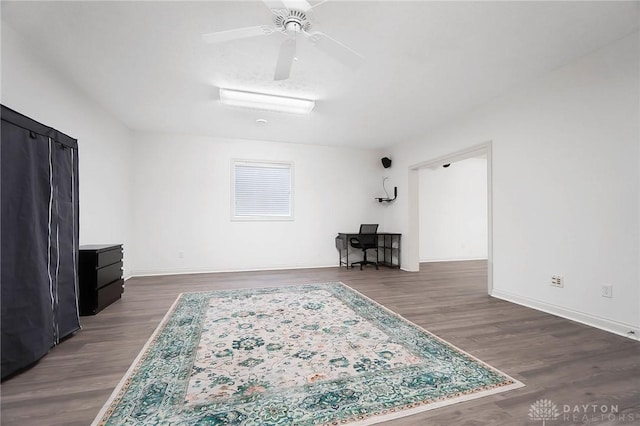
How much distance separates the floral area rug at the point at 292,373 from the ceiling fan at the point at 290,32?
91.0 inches

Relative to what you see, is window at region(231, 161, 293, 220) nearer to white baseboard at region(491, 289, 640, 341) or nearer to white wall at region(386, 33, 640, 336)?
white wall at region(386, 33, 640, 336)

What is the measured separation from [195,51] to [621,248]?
4.28 m

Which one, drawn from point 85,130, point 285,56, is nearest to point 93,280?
point 85,130

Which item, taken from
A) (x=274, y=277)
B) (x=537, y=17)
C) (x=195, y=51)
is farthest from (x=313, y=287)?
(x=537, y=17)

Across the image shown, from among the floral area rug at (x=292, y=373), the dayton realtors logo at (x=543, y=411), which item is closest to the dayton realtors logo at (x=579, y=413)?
the dayton realtors logo at (x=543, y=411)

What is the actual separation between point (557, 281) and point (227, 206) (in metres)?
5.19

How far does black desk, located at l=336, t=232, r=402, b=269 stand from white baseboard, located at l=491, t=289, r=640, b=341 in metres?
2.51

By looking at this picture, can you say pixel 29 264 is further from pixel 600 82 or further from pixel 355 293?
pixel 600 82

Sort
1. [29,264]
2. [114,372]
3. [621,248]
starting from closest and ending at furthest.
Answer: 1. [114,372]
2. [29,264]
3. [621,248]

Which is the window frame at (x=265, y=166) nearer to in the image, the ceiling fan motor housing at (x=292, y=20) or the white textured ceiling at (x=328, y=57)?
the white textured ceiling at (x=328, y=57)

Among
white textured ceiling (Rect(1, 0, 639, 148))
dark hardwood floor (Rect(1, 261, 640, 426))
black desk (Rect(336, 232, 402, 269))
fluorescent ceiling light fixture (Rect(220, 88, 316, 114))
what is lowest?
dark hardwood floor (Rect(1, 261, 640, 426))

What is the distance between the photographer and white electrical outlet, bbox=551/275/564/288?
117 inches

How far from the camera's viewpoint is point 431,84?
332 cm

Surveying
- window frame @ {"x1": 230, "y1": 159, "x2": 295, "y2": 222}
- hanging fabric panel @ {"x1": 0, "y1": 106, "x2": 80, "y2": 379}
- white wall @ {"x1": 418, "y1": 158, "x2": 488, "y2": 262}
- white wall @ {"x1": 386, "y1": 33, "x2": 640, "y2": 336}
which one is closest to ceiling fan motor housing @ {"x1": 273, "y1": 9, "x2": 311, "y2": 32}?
hanging fabric panel @ {"x1": 0, "y1": 106, "x2": 80, "y2": 379}
